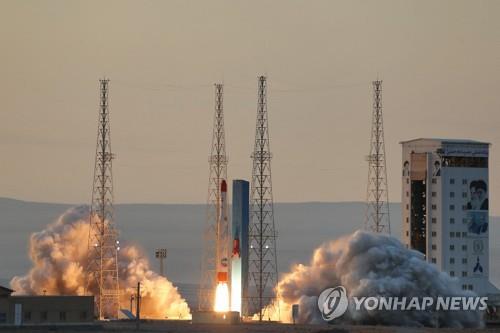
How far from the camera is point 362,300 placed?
12475 centimetres

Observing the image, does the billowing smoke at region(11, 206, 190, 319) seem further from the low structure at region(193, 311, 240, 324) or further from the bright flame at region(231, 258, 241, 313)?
the low structure at region(193, 311, 240, 324)

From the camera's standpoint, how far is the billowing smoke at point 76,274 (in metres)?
142

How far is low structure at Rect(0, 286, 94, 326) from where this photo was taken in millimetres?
113250

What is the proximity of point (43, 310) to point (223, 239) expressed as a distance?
1021 inches

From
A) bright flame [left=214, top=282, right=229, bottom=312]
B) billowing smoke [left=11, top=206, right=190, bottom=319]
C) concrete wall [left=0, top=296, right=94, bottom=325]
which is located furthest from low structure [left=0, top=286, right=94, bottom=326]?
billowing smoke [left=11, top=206, right=190, bottom=319]

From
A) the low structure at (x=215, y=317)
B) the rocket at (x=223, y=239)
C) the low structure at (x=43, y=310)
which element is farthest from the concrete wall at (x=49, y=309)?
the rocket at (x=223, y=239)

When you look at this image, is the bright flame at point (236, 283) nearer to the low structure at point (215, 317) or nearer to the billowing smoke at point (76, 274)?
the low structure at point (215, 317)

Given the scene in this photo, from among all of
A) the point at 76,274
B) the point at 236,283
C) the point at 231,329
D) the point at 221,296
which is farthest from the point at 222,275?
the point at 76,274

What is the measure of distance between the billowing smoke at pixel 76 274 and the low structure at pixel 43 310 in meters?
26.0

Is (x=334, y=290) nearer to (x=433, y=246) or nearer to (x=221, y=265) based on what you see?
(x=221, y=265)

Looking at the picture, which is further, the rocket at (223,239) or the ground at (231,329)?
the rocket at (223,239)

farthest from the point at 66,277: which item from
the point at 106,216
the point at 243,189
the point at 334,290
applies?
the point at 334,290

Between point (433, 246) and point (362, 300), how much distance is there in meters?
41.0

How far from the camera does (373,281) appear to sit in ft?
409
